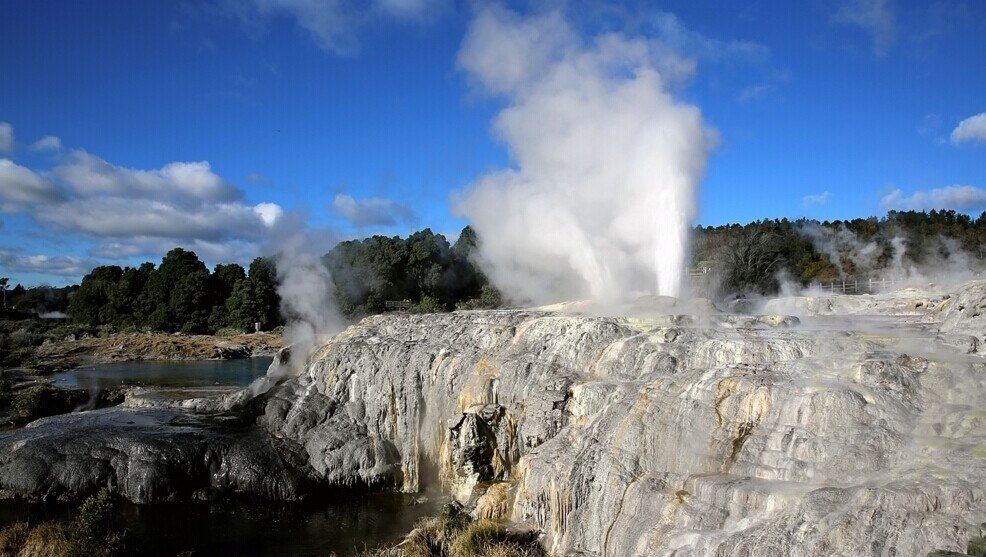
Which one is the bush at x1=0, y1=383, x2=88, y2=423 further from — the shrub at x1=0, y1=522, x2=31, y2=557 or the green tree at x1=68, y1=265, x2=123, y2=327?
the green tree at x1=68, y1=265, x2=123, y2=327

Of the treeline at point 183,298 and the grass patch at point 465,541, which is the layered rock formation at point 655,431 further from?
the treeline at point 183,298

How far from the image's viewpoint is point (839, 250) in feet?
132

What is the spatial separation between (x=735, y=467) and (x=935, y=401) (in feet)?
7.66

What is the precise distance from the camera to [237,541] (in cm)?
1111

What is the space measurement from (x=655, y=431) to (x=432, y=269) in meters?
36.7

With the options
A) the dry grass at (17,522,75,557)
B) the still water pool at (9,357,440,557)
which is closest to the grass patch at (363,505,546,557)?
the still water pool at (9,357,440,557)

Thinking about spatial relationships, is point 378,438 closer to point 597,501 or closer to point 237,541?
point 237,541

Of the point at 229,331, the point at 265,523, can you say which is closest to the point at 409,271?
the point at 229,331

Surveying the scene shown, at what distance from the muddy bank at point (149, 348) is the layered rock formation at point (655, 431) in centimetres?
2586

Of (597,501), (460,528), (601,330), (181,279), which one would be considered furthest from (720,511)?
(181,279)

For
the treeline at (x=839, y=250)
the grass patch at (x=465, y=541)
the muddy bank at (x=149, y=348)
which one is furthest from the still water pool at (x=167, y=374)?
the treeline at (x=839, y=250)

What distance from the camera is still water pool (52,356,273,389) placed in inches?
1104

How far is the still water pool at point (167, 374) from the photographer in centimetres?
2805

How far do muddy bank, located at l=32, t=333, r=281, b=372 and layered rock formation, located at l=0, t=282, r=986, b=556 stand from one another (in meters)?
25.9
